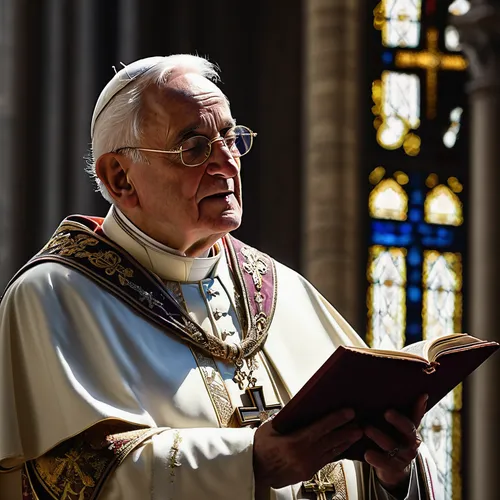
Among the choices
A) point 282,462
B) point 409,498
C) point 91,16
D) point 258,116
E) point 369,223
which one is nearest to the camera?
point 282,462

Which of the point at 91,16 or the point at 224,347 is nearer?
the point at 224,347

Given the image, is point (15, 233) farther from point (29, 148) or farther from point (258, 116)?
point (258, 116)

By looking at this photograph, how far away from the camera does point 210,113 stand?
135 inches

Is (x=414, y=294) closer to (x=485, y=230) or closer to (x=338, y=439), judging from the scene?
(x=485, y=230)

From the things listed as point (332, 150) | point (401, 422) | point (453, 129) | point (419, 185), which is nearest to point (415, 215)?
point (419, 185)

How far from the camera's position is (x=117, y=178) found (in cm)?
350

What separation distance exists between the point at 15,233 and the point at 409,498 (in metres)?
4.60

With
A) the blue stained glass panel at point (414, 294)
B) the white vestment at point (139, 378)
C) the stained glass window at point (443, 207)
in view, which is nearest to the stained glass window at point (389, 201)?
the stained glass window at point (443, 207)

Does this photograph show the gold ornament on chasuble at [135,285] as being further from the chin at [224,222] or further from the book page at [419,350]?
the book page at [419,350]

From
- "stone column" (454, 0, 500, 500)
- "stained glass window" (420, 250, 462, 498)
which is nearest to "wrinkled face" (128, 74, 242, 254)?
"stone column" (454, 0, 500, 500)

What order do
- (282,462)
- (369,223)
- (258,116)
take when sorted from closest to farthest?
(282,462), (258,116), (369,223)

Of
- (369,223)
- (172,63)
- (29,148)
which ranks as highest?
(172,63)

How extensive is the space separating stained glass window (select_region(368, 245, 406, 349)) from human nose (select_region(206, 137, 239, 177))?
6825 millimetres

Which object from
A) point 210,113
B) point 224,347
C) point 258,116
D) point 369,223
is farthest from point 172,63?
point 369,223
